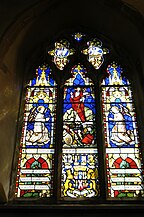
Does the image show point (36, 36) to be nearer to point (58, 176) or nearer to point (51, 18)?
point (51, 18)

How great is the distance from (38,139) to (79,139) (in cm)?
61

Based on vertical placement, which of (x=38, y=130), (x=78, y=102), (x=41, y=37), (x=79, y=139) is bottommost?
(x=79, y=139)

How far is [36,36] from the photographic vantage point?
528cm

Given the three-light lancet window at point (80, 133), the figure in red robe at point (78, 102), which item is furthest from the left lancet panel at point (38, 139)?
the figure in red robe at point (78, 102)

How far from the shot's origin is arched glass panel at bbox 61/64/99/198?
405 centimetres

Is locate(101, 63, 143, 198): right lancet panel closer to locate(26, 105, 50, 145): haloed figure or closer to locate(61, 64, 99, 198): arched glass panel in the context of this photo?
locate(61, 64, 99, 198): arched glass panel

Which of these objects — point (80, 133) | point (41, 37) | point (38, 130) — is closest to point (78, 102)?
point (80, 133)

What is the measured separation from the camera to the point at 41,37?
5.39 metres

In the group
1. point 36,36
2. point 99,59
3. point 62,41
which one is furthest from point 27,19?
point 99,59

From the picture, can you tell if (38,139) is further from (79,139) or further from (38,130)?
(79,139)

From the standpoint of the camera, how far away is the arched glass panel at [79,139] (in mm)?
4055

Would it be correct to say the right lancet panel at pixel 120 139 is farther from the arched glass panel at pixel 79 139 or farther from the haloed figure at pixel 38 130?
the haloed figure at pixel 38 130

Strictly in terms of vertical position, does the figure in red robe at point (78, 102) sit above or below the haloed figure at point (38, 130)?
above

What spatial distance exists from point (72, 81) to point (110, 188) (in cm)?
192
